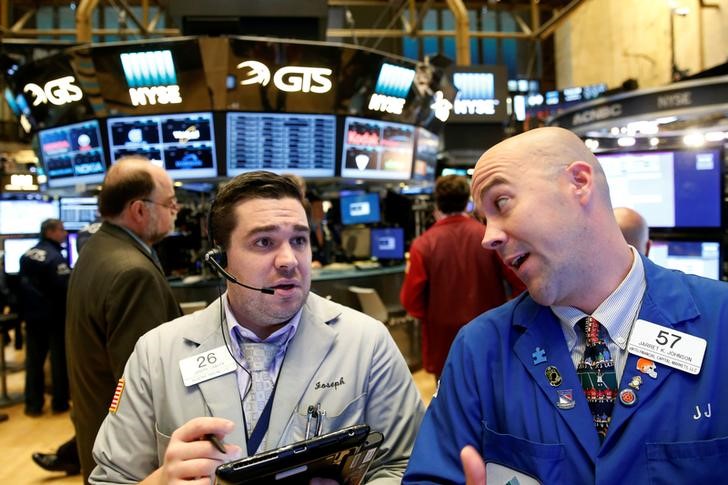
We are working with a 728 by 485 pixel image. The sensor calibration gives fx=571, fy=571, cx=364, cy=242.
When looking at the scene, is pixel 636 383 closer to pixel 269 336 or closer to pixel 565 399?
pixel 565 399

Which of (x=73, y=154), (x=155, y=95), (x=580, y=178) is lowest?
(x=580, y=178)

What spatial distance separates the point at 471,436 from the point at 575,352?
11.3 inches

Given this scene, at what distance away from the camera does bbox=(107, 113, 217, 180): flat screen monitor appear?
19.6 feet

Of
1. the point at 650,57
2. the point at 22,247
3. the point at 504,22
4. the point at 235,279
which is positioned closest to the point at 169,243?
the point at 22,247

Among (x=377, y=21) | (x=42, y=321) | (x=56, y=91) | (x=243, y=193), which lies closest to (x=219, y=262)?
(x=243, y=193)

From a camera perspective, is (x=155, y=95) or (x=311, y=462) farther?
(x=155, y=95)

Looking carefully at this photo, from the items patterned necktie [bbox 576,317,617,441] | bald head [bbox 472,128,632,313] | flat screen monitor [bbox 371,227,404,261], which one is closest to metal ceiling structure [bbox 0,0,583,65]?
flat screen monitor [bbox 371,227,404,261]

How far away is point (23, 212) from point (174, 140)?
14.4 feet

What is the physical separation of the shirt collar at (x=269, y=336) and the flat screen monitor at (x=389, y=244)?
17.8 feet

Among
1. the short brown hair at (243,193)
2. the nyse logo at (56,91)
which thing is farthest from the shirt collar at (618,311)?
the nyse logo at (56,91)

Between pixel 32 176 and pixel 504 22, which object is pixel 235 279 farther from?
pixel 504 22

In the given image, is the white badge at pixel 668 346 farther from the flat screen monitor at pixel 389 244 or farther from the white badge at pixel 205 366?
the flat screen monitor at pixel 389 244

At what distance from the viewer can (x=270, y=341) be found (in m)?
1.58

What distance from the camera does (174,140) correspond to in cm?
601
